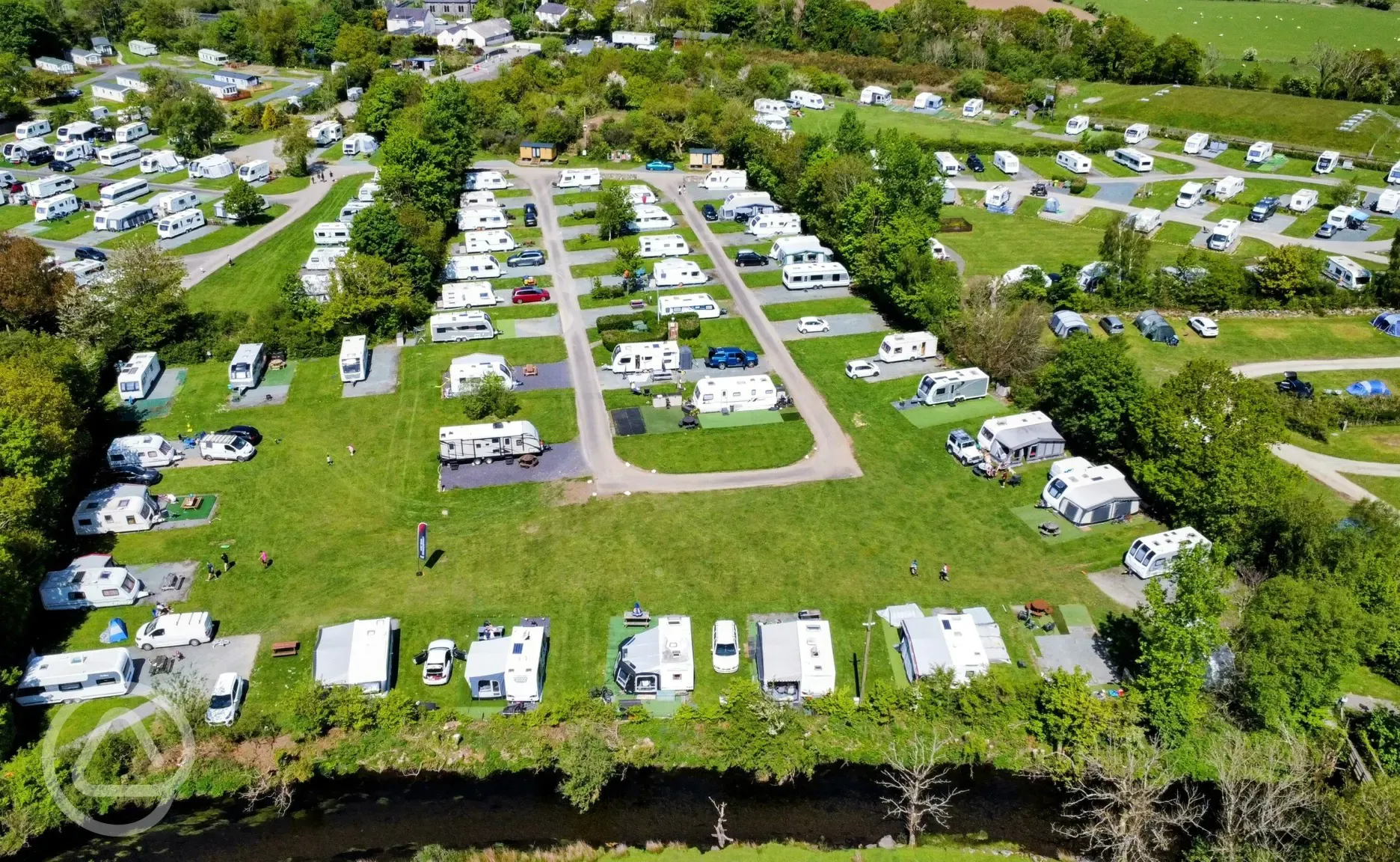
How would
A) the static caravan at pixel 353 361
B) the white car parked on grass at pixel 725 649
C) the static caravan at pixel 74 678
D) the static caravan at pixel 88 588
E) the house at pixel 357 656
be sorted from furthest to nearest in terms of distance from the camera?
1. the static caravan at pixel 353 361
2. the static caravan at pixel 88 588
3. the white car parked on grass at pixel 725 649
4. the house at pixel 357 656
5. the static caravan at pixel 74 678

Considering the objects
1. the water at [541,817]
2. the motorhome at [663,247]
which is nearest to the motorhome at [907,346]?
the motorhome at [663,247]

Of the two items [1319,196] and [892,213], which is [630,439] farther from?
[1319,196]

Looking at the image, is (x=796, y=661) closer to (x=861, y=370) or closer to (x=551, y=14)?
(x=861, y=370)

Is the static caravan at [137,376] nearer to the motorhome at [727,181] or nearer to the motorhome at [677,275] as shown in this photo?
the motorhome at [677,275]

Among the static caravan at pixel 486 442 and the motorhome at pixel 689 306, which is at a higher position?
the motorhome at pixel 689 306

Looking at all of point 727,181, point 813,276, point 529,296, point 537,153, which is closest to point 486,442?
point 529,296
